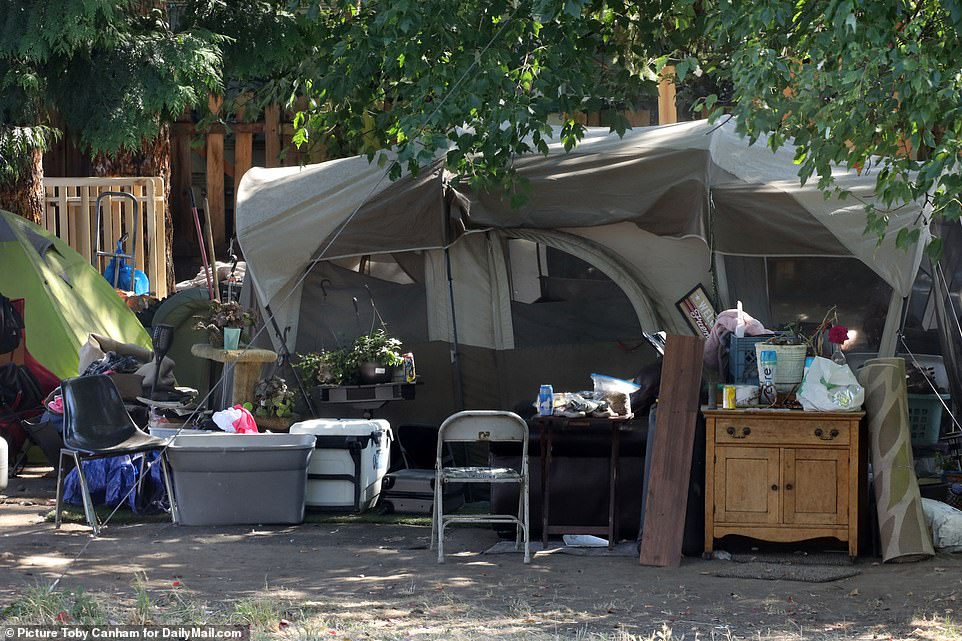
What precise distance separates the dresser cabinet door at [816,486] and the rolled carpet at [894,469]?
0.68 feet

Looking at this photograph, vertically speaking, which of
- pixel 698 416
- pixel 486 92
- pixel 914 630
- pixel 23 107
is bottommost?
pixel 914 630

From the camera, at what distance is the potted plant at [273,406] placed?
8938mm

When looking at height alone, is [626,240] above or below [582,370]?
above

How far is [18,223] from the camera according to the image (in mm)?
10938

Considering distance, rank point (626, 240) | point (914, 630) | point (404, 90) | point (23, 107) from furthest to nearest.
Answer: point (23, 107), point (626, 240), point (404, 90), point (914, 630)

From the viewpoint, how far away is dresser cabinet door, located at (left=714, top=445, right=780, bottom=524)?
703 centimetres

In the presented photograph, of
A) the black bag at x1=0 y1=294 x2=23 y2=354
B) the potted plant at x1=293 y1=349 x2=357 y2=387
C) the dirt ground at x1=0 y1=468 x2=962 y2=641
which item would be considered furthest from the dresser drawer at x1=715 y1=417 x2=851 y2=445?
the black bag at x1=0 y1=294 x2=23 y2=354

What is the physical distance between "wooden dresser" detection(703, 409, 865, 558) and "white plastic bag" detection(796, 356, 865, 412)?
0.04 m

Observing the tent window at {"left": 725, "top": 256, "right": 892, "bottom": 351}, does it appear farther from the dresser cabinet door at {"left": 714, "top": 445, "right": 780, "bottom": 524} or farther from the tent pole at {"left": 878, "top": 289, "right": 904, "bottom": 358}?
the dresser cabinet door at {"left": 714, "top": 445, "right": 780, "bottom": 524}

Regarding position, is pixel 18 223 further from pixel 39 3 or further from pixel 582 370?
pixel 582 370

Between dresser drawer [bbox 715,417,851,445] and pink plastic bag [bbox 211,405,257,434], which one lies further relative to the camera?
pink plastic bag [bbox 211,405,257,434]

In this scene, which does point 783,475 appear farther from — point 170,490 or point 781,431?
point 170,490

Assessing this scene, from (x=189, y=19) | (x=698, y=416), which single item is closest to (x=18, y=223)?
(x=189, y=19)

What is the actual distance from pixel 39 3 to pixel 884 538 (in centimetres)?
755
